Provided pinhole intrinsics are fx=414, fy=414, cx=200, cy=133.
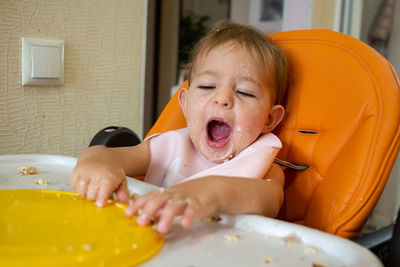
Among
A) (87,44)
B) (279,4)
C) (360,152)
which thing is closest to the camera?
(360,152)

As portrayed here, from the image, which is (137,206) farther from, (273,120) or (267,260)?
(273,120)

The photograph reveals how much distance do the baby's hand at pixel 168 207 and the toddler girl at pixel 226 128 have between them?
13cm

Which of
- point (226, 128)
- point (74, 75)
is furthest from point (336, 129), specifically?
point (74, 75)

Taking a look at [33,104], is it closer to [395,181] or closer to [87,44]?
[87,44]

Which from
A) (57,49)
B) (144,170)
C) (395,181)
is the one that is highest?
(57,49)

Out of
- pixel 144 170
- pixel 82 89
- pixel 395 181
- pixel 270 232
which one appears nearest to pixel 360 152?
pixel 270 232

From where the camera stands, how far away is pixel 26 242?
1.33ft

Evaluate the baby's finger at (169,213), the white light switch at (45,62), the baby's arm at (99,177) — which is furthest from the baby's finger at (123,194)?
the white light switch at (45,62)

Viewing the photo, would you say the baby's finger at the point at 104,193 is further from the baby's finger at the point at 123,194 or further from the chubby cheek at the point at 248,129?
the chubby cheek at the point at 248,129

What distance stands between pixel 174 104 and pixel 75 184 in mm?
442

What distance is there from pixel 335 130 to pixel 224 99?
0.75ft

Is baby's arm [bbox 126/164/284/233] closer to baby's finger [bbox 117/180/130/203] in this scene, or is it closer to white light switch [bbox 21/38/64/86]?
baby's finger [bbox 117/180/130/203]

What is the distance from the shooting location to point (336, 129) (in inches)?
31.9

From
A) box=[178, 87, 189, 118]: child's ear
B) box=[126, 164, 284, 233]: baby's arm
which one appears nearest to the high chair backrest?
box=[126, 164, 284, 233]: baby's arm
